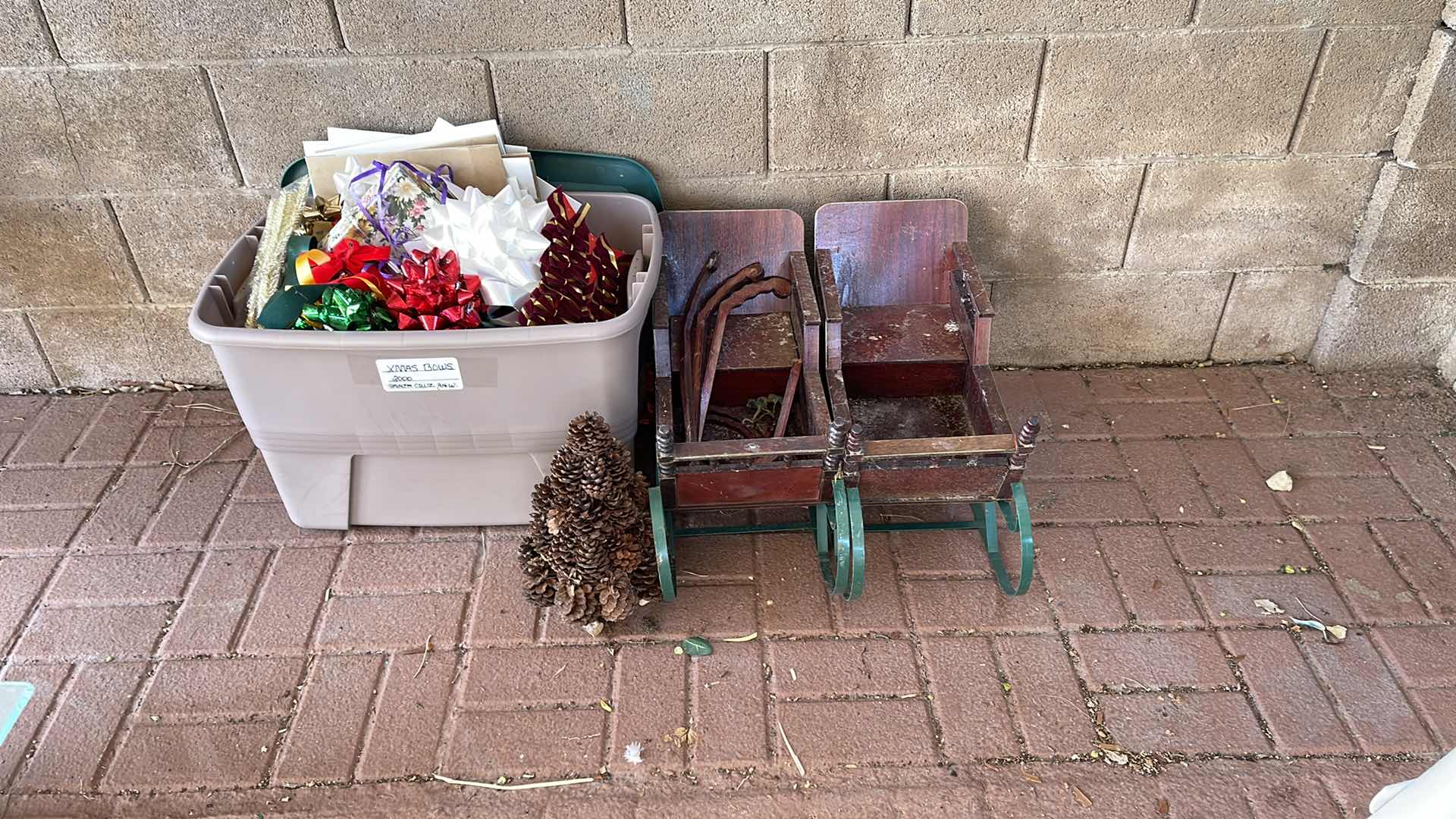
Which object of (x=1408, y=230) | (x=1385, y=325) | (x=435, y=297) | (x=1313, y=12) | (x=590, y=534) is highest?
(x=1313, y=12)

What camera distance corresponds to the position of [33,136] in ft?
7.84

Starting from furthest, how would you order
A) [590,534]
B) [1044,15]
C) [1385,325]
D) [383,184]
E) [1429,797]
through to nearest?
[1385,325] → [1044,15] → [383,184] → [590,534] → [1429,797]

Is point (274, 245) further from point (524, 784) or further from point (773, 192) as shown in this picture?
point (524, 784)

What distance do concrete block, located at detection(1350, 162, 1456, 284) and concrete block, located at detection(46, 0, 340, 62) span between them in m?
2.90

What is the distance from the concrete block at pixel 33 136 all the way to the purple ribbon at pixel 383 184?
88 centimetres

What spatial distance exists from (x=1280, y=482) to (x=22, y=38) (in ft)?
11.4

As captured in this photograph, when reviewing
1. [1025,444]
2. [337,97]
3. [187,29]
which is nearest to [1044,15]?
[1025,444]

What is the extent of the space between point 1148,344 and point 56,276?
3.34 m

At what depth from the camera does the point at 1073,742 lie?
1.83 meters

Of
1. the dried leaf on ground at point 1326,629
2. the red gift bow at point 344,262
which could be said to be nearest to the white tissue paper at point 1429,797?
the dried leaf on ground at point 1326,629

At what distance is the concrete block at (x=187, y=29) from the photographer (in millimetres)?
2205

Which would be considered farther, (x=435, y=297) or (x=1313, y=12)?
(x=1313, y=12)

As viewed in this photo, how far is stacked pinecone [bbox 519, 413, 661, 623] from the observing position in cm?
190

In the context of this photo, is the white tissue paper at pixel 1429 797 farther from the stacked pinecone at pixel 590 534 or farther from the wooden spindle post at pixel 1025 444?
the stacked pinecone at pixel 590 534
